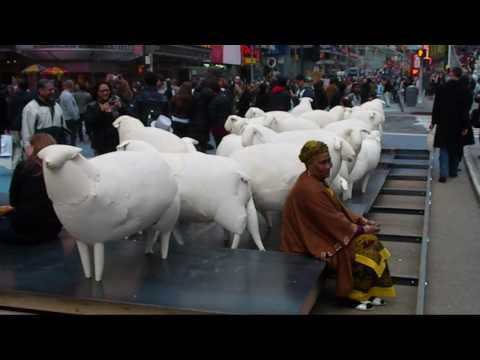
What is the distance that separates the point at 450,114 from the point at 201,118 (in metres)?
3.96

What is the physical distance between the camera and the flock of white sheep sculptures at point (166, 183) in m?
4.50

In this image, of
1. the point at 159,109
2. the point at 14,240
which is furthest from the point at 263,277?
the point at 159,109

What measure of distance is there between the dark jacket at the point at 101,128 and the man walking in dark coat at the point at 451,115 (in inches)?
206

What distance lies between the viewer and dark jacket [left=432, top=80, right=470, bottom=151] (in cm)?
975

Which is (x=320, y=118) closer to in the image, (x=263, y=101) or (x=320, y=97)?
(x=263, y=101)

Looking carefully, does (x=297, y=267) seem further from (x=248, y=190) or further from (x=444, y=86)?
(x=444, y=86)

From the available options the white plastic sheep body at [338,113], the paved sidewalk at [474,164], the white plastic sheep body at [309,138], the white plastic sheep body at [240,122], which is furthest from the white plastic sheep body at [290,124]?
the paved sidewalk at [474,164]

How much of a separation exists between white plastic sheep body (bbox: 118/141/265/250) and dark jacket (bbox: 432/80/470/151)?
5.41 m

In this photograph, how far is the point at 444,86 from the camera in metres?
9.86

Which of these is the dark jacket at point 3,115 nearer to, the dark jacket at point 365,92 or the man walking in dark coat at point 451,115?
the man walking in dark coat at point 451,115

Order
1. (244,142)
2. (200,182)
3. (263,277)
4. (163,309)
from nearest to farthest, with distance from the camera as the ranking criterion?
(163,309) → (263,277) → (200,182) → (244,142)

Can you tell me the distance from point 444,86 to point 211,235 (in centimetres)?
514

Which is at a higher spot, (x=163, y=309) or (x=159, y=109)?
(x=159, y=109)

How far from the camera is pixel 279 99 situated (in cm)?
1135
